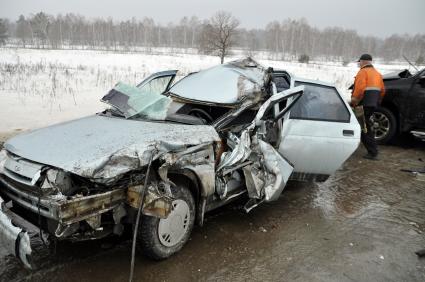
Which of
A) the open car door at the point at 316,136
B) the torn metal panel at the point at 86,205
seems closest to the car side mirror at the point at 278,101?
the open car door at the point at 316,136

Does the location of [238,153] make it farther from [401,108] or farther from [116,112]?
[401,108]

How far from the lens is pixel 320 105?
4535mm

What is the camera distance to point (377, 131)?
303 inches

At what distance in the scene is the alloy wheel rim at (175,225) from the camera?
3.04 metres

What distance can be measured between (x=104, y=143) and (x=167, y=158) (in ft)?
1.76

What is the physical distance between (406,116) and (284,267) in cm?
543

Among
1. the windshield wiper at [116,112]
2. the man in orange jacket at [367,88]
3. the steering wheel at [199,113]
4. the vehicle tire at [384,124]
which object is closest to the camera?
the windshield wiper at [116,112]

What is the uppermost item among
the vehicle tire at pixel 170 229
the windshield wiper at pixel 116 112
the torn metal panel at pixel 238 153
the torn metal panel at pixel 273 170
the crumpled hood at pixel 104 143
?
the windshield wiper at pixel 116 112

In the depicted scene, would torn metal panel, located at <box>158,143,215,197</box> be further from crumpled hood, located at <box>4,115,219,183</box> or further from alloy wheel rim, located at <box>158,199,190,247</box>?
alloy wheel rim, located at <box>158,199,190,247</box>

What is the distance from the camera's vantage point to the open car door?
13.8 feet

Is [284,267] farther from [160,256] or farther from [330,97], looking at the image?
[330,97]

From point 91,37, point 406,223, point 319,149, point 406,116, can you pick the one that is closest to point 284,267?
point 319,149

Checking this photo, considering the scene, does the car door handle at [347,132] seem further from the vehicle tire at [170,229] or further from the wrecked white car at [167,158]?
the vehicle tire at [170,229]

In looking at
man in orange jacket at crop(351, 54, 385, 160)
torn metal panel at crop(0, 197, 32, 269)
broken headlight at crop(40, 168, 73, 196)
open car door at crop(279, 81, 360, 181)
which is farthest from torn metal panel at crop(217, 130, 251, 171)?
man in orange jacket at crop(351, 54, 385, 160)
